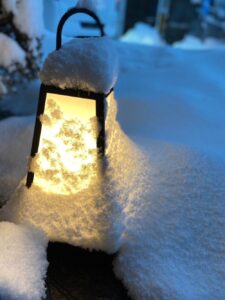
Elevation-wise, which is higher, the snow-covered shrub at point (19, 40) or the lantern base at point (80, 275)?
the snow-covered shrub at point (19, 40)

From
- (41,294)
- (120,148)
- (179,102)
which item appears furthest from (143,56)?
(41,294)

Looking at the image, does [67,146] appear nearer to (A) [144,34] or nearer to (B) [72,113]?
(B) [72,113]

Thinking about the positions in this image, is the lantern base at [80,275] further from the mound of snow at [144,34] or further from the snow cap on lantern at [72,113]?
the mound of snow at [144,34]

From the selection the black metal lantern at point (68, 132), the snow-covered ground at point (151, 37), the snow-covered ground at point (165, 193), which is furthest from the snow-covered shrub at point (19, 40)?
the snow-covered ground at point (151, 37)

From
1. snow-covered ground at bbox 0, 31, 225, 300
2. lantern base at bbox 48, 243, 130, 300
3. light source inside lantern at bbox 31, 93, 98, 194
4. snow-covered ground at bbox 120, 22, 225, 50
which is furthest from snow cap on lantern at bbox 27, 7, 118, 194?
snow-covered ground at bbox 120, 22, 225, 50

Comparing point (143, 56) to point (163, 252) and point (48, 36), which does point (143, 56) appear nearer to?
point (48, 36)

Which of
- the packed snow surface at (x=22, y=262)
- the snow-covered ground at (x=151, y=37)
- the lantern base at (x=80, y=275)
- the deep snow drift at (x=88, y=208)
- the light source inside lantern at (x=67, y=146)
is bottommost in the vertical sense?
the snow-covered ground at (x=151, y=37)

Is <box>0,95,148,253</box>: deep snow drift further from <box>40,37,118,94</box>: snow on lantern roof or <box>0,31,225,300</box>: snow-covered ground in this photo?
<box>40,37,118,94</box>: snow on lantern roof
